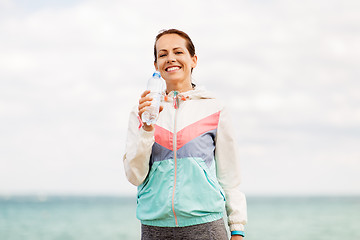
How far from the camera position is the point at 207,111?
2.74m

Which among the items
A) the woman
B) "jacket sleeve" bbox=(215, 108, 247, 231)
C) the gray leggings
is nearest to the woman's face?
the woman

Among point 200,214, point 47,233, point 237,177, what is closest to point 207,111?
point 237,177

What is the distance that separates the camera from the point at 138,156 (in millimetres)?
2504

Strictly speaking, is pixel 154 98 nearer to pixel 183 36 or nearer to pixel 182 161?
pixel 182 161

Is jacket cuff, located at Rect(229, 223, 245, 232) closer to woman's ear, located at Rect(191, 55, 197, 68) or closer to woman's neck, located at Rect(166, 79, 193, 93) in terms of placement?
woman's neck, located at Rect(166, 79, 193, 93)

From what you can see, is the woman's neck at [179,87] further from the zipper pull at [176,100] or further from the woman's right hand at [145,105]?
the woman's right hand at [145,105]

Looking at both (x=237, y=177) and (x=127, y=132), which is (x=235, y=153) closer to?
(x=237, y=177)

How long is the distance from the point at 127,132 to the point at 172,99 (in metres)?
0.34

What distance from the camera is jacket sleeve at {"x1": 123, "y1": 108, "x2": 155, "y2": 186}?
2471 millimetres

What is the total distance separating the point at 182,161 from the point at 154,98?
0.38 m

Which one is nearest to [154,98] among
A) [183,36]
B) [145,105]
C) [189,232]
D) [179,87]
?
[145,105]

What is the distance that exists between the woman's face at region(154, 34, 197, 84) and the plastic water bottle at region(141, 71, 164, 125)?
6.9 inches

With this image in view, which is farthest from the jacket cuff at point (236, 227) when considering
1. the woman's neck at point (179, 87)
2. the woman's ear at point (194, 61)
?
the woman's ear at point (194, 61)

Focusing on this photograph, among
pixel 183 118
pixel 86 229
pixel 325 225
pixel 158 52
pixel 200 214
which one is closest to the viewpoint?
pixel 200 214
